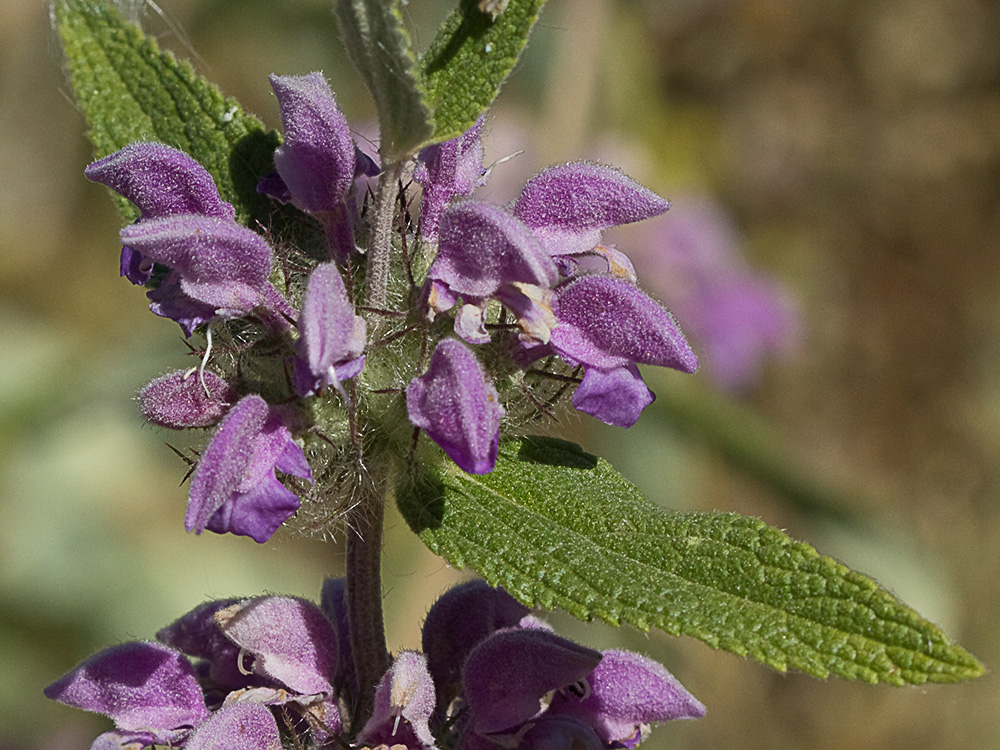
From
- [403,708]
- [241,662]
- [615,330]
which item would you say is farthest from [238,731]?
[615,330]

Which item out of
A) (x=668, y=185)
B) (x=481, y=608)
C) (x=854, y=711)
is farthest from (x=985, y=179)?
(x=481, y=608)

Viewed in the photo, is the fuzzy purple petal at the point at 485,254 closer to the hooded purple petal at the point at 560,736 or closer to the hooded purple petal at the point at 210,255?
the hooded purple petal at the point at 210,255

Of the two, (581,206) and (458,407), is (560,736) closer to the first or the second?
(458,407)

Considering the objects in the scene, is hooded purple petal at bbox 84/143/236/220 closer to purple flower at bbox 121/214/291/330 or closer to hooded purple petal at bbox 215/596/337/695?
purple flower at bbox 121/214/291/330

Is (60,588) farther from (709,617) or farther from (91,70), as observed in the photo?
(709,617)

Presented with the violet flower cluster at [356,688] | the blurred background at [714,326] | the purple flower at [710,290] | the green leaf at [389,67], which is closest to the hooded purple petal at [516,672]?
the violet flower cluster at [356,688]

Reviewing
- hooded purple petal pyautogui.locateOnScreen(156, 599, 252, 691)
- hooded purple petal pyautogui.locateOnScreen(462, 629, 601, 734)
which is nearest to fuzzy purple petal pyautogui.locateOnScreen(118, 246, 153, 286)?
hooded purple petal pyautogui.locateOnScreen(156, 599, 252, 691)
